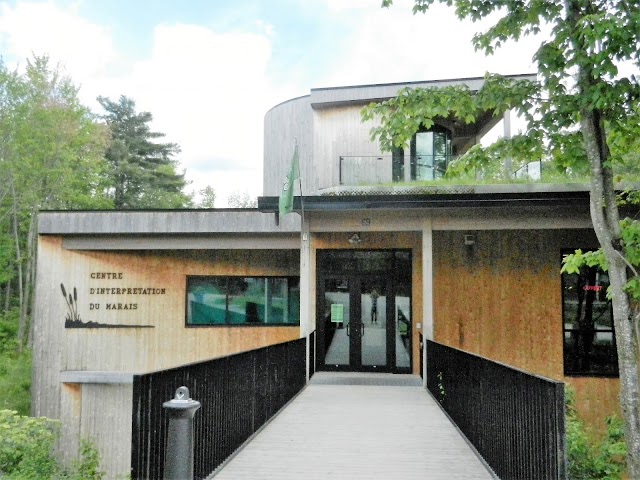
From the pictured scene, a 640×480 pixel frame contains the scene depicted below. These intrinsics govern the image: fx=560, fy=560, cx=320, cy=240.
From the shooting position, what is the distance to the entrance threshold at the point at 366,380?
11.7 metres

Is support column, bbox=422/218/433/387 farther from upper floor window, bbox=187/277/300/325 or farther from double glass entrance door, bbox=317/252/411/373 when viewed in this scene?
upper floor window, bbox=187/277/300/325

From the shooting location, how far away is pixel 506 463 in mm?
5141

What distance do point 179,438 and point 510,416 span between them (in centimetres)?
292

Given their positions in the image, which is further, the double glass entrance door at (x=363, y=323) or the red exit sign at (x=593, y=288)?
the double glass entrance door at (x=363, y=323)

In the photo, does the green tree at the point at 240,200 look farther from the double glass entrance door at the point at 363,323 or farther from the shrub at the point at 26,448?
the shrub at the point at 26,448

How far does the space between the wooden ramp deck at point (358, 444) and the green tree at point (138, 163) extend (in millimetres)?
35856

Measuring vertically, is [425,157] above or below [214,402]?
above

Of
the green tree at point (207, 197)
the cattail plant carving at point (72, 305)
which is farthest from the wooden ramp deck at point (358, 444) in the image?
the green tree at point (207, 197)

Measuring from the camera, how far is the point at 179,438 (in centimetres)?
408

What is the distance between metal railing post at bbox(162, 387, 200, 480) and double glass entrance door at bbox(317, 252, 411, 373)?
30.4ft

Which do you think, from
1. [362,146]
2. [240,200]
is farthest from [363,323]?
[240,200]

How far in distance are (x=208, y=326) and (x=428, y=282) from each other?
6.48 metres

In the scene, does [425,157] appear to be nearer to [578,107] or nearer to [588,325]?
[588,325]

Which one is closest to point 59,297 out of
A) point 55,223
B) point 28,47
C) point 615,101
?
point 55,223
